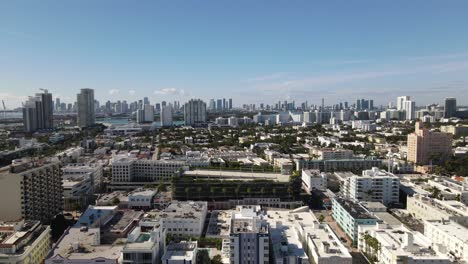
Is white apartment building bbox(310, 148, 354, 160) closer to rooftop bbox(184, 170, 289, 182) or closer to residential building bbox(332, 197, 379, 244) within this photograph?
Result: rooftop bbox(184, 170, 289, 182)

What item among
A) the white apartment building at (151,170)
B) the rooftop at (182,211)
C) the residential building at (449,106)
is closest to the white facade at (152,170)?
the white apartment building at (151,170)

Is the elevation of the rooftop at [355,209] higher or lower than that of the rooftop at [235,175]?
lower

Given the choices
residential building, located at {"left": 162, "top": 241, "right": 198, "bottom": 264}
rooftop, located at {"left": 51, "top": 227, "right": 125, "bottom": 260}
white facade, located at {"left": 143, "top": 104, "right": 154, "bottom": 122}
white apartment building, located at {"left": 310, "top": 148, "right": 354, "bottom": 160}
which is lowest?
residential building, located at {"left": 162, "top": 241, "right": 198, "bottom": 264}

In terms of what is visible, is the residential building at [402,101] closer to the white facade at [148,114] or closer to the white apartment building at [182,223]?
the white facade at [148,114]

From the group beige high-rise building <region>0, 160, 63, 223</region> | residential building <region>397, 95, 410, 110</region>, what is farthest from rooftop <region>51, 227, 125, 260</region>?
residential building <region>397, 95, 410, 110</region>

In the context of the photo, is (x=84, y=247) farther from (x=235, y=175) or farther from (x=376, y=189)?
(x=376, y=189)

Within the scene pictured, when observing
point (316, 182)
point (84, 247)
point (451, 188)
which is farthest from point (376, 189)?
point (84, 247)
